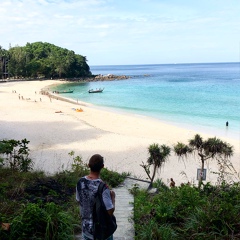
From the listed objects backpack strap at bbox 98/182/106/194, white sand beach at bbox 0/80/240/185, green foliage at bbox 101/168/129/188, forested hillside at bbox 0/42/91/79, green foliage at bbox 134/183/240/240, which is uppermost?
forested hillside at bbox 0/42/91/79

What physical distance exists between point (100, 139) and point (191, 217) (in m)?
15.6

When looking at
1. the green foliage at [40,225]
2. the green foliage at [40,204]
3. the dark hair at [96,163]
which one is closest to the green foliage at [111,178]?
the green foliage at [40,204]

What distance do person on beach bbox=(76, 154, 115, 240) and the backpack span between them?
40mm

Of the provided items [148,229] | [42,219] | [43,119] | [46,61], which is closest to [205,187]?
[148,229]

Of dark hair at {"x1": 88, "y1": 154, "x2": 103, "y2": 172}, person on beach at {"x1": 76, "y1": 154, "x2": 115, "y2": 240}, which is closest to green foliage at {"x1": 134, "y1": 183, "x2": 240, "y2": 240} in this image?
person on beach at {"x1": 76, "y1": 154, "x2": 115, "y2": 240}

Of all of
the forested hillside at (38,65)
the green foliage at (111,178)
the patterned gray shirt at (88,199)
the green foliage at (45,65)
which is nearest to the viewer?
the patterned gray shirt at (88,199)

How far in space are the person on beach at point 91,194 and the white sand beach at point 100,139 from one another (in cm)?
696

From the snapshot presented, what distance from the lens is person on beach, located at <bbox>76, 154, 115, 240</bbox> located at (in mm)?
3418

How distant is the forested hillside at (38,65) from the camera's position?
79.4m

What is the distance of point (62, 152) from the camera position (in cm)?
1644

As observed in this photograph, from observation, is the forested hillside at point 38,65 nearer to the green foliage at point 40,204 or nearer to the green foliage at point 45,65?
the green foliage at point 45,65

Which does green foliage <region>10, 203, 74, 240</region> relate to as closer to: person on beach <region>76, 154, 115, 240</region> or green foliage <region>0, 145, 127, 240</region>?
green foliage <region>0, 145, 127, 240</region>

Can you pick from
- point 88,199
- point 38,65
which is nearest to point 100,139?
point 88,199

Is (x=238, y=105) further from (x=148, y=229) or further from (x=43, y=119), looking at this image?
(x=148, y=229)
